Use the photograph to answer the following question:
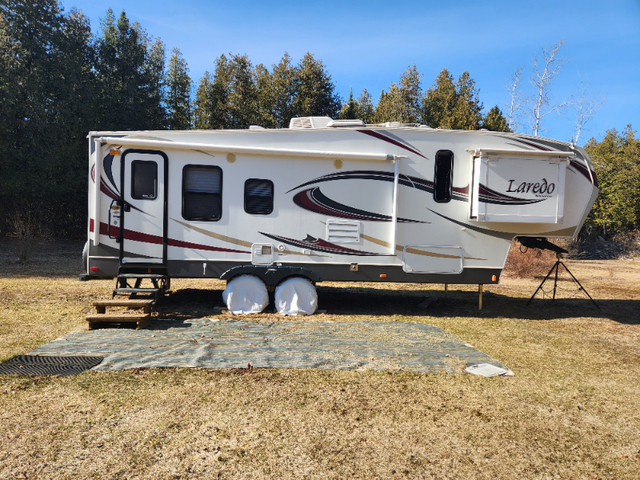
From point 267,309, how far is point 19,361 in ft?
12.5

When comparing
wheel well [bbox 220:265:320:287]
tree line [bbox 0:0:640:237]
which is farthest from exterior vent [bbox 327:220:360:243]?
tree line [bbox 0:0:640:237]

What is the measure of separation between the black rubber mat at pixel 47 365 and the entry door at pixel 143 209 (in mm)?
2506

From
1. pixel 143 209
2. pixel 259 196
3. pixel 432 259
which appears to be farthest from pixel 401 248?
→ pixel 143 209

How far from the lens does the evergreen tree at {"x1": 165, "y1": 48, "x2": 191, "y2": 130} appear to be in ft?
85.9

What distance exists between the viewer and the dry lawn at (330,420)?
9.66ft

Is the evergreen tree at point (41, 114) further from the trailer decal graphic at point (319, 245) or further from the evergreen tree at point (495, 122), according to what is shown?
the evergreen tree at point (495, 122)

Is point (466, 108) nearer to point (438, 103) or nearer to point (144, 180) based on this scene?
point (438, 103)

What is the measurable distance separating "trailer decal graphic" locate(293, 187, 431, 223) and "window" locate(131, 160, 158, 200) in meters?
2.35

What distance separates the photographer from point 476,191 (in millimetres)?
7312

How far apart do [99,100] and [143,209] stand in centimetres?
1561

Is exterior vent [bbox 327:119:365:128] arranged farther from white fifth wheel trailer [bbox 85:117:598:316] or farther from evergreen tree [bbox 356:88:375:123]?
evergreen tree [bbox 356:88:375:123]

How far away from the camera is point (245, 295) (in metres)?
7.24

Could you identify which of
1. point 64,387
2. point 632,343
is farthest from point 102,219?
point 632,343

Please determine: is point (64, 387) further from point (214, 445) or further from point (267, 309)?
point (267, 309)
